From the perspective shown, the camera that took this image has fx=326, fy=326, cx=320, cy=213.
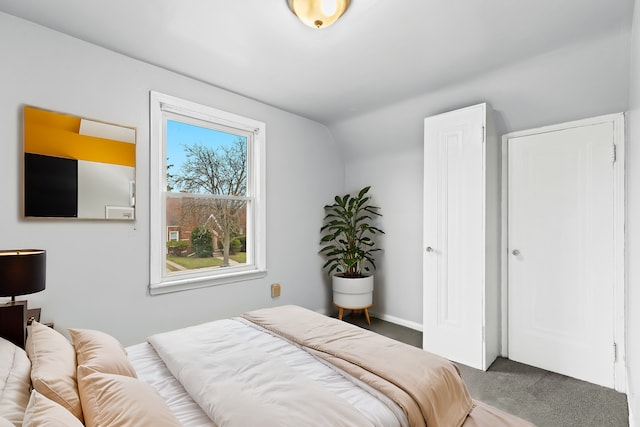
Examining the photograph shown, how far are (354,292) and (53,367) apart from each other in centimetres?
290

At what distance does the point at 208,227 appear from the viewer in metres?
3.19

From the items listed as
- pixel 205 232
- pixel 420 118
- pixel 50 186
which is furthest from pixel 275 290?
pixel 420 118

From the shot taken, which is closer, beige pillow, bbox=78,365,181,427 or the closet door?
beige pillow, bbox=78,365,181,427

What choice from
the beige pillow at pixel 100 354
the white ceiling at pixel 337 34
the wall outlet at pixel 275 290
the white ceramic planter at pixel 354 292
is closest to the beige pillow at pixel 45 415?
the beige pillow at pixel 100 354

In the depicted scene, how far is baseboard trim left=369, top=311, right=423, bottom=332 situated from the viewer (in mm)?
3709

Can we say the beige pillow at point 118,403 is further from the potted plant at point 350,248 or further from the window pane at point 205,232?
the potted plant at point 350,248

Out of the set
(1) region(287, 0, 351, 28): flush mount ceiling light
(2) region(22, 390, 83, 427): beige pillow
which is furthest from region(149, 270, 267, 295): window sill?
(1) region(287, 0, 351, 28): flush mount ceiling light

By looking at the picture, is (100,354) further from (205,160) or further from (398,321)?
(398,321)

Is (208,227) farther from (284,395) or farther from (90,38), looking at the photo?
(284,395)

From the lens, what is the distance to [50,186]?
2152 mm

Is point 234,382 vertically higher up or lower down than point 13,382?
lower down

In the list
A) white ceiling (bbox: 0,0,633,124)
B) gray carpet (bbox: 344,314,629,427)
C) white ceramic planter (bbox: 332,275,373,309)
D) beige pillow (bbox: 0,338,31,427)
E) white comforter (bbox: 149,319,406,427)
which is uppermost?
white ceiling (bbox: 0,0,633,124)

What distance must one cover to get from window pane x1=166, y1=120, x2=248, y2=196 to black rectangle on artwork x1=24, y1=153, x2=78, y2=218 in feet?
2.46

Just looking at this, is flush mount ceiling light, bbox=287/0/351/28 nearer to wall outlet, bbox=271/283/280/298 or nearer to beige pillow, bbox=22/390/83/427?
beige pillow, bbox=22/390/83/427
